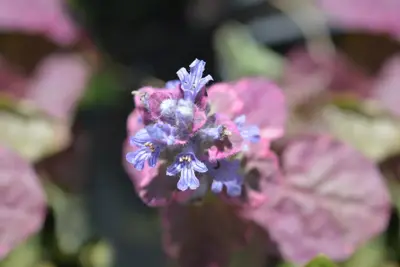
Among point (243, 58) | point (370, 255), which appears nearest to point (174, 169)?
point (370, 255)

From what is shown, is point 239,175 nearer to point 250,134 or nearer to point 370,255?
point 250,134

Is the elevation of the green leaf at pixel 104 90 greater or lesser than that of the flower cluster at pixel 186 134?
lesser

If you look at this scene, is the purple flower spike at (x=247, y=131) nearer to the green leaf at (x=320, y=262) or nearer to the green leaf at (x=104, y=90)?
the green leaf at (x=320, y=262)

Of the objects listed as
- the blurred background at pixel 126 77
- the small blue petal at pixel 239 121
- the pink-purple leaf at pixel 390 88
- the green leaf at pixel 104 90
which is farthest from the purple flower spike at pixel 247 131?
the green leaf at pixel 104 90

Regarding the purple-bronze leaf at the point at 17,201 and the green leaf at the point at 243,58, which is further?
the green leaf at the point at 243,58

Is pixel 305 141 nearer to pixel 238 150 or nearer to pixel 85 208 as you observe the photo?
pixel 238 150

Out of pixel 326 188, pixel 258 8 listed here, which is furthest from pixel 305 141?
pixel 258 8

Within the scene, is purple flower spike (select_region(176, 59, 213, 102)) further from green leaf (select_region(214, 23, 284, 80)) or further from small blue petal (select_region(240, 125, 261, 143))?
green leaf (select_region(214, 23, 284, 80))

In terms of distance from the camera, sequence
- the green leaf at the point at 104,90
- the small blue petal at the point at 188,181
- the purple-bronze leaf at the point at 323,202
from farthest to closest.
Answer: the green leaf at the point at 104,90 < the purple-bronze leaf at the point at 323,202 < the small blue petal at the point at 188,181
